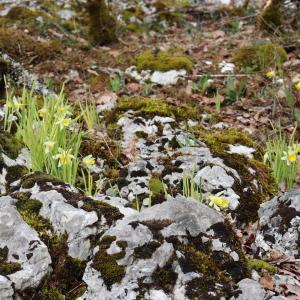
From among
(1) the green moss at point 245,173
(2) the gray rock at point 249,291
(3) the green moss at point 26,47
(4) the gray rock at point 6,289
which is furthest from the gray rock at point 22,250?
(3) the green moss at point 26,47

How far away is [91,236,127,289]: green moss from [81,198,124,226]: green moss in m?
0.20

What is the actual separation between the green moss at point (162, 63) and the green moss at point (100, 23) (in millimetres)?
1126

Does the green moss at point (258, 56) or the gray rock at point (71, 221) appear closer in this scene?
the gray rock at point (71, 221)

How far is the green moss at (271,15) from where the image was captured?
709 centimetres

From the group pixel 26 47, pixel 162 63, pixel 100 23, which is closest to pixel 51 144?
pixel 162 63

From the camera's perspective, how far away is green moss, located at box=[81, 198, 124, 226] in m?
2.27

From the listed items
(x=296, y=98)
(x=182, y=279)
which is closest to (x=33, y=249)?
(x=182, y=279)

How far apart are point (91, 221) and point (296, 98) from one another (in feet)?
11.1

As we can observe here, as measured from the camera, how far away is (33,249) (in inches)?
80.1

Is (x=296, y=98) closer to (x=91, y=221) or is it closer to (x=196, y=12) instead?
(x=91, y=221)

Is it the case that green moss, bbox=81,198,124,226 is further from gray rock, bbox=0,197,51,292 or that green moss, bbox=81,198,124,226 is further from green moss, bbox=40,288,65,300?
green moss, bbox=40,288,65,300

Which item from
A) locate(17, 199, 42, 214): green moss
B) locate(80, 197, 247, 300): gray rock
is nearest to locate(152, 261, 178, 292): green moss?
locate(80, 197, 247, 300): gray rock

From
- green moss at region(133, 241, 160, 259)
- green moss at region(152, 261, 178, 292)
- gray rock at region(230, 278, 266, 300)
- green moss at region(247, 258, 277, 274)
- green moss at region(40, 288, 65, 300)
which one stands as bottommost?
green moss at region(247, 258, 277, 274)

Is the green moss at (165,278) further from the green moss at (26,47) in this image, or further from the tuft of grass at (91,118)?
the green moss at (26,47)
